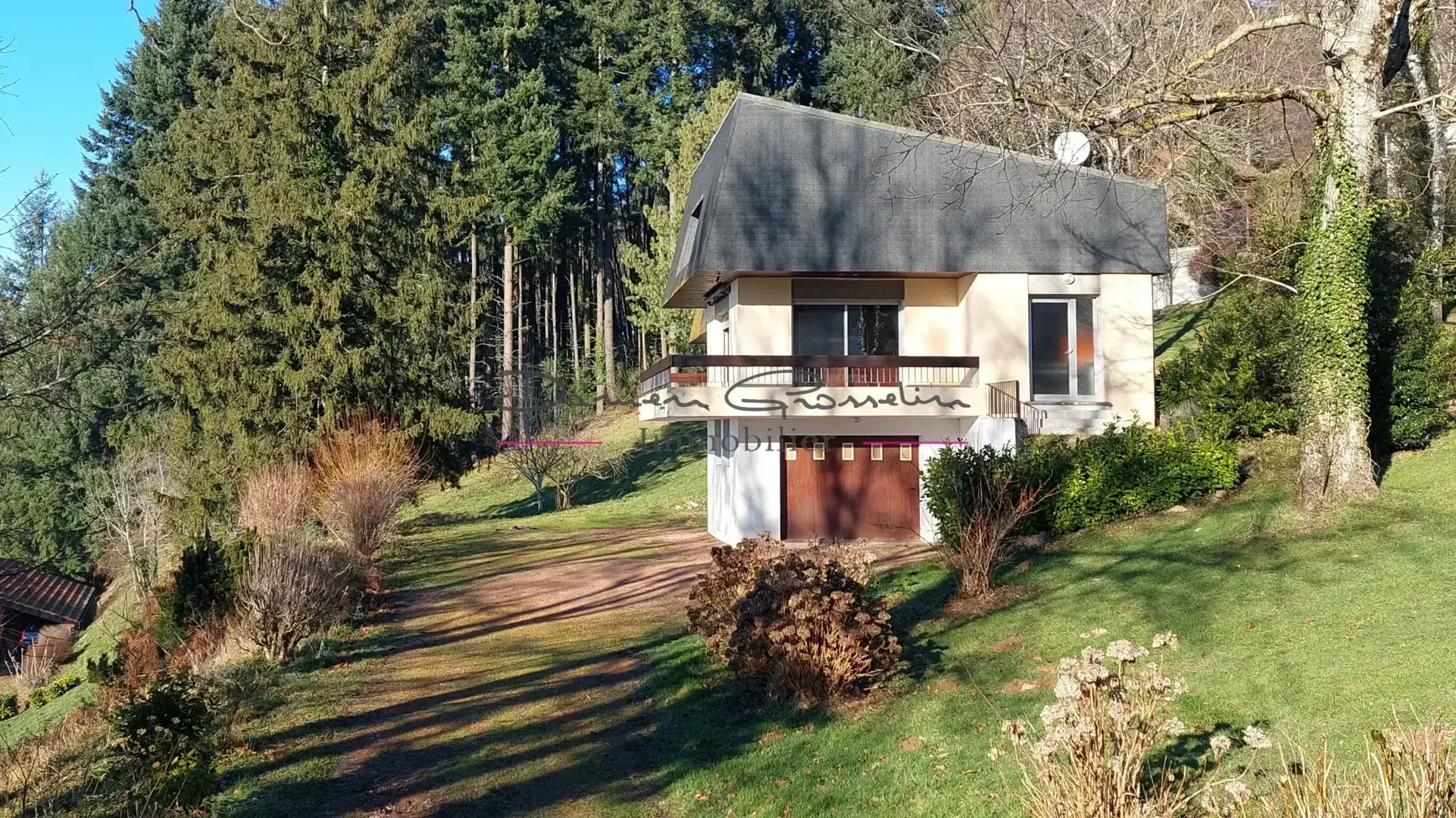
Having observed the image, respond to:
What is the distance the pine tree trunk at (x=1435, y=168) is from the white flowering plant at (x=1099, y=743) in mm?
15608

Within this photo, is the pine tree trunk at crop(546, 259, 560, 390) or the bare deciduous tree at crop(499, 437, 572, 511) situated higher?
the pine tree trunk at crop(546, 259, 560, 390)

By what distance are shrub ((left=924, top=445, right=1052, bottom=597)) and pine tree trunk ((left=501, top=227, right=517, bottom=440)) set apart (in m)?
27.4

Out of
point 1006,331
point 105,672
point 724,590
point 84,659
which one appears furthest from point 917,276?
point 84,659

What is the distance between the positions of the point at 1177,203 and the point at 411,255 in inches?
890

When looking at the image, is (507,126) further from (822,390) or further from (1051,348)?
(1051,348)

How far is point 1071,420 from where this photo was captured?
20.1m

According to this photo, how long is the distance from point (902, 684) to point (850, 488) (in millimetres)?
11461

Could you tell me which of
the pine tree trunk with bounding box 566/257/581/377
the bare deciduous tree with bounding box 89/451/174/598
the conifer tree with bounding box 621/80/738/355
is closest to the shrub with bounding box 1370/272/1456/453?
the conifer tree with bounding box 621/80/738/355

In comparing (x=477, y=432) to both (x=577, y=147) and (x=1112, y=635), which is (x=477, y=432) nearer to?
(x=577, y=147)

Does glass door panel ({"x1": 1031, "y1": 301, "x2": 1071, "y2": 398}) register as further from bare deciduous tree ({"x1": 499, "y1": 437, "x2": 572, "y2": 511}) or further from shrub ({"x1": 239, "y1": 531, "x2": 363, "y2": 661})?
bare deciduous tree ({"x1": 499, "y1": 437, "x2": 572, "y2": 511})

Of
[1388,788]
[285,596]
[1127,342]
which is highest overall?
[1127,342]

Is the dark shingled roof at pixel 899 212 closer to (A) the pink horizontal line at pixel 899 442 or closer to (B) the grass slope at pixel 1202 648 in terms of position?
(A) the pink horizontal line at pixel 899 442

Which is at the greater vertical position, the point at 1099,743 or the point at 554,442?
the point at 554,442

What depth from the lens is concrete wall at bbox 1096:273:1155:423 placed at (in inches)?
800
